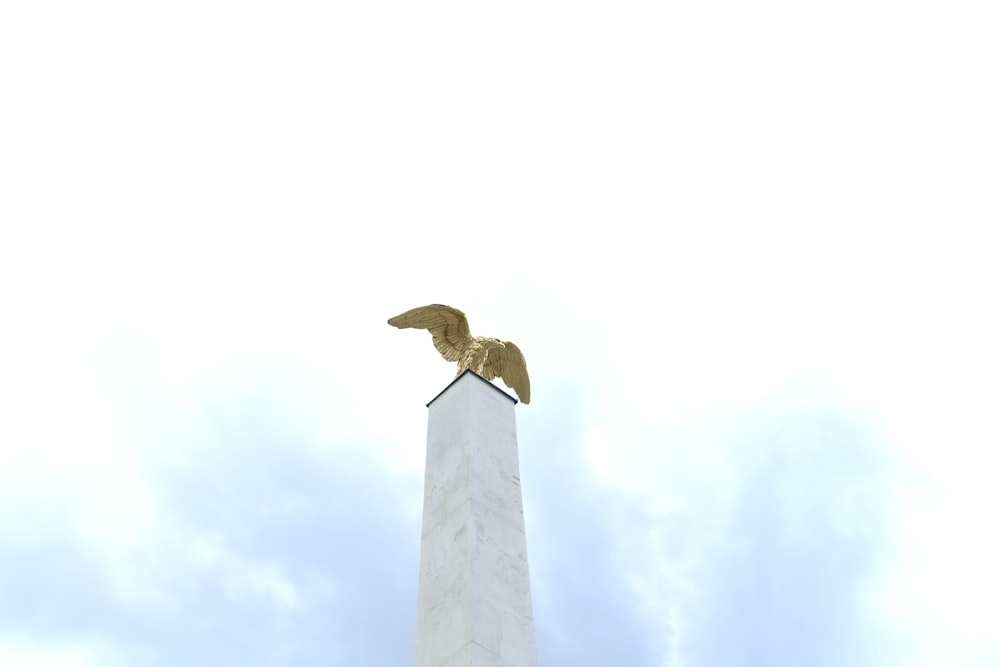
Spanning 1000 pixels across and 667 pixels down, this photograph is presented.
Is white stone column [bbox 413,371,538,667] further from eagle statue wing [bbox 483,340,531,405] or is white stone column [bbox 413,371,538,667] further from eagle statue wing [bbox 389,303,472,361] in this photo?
eagle statue wing [bbox 389,303,472,361]

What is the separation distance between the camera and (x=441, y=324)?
21891 millimetres

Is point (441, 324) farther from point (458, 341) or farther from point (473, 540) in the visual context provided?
point (473, 540)

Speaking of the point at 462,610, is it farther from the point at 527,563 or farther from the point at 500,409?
the point at 500,409

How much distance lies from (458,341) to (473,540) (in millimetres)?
6120

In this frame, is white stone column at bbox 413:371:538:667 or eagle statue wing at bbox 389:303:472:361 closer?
white stone column at bbox 413:371:538:667

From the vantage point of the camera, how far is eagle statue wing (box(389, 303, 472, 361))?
71.5 ft

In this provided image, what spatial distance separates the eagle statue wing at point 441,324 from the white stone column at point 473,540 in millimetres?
1625

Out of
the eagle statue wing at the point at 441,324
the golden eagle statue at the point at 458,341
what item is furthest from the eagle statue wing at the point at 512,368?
the eagle statue wing at the point at 441,324

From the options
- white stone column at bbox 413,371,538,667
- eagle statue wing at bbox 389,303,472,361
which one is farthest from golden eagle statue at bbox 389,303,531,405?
white stone column at bbox 413,371,538,667

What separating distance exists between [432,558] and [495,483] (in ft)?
6.39

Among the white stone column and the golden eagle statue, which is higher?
the golden eagle statue

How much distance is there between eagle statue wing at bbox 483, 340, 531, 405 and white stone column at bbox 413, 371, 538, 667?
4.17ft

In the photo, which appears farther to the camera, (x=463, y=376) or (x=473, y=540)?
(x=463, y=376)

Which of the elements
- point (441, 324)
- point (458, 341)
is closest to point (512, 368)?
point (458, 341)
